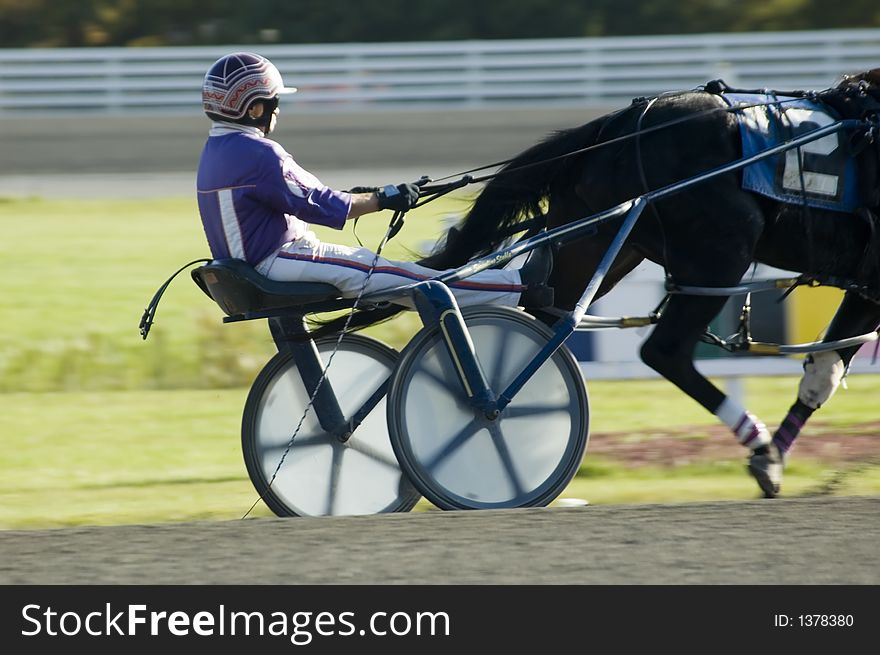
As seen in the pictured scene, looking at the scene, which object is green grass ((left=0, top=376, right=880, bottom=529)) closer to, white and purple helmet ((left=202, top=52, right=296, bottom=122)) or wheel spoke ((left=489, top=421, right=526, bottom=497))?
wheel spoke ((left=489, top=421, right=526, bottom=497))

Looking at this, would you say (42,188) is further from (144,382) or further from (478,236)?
(478,236)

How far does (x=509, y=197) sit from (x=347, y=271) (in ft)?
3.03

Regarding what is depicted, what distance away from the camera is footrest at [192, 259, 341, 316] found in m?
5.07

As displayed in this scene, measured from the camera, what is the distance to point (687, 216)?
219 inches

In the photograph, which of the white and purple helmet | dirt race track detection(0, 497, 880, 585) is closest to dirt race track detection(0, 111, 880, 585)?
dirt race track detection(0, 497, 880, 585)

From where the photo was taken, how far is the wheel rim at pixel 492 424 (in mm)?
5176

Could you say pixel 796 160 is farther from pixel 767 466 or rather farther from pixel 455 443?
pixel 455 443

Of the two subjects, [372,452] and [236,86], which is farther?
[372,452]

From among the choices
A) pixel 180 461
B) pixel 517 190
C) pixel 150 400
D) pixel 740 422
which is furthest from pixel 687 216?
pixel 150 400

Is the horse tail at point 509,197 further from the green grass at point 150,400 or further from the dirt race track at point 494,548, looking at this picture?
the dirt race track at point 494,548

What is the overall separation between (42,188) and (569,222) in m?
11.3

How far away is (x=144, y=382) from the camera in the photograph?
8.97m

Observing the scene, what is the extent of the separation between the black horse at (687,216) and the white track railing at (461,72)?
14.4 metres

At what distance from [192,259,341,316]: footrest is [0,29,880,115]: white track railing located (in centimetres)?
1527
